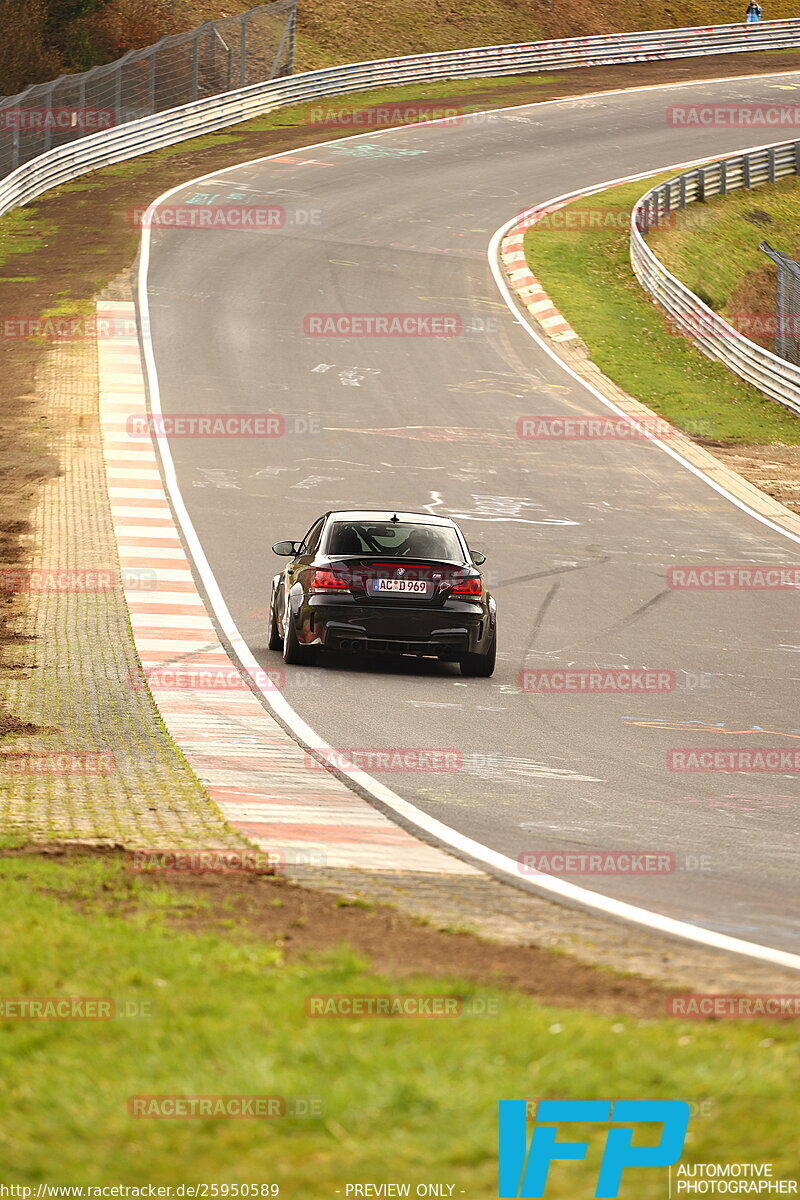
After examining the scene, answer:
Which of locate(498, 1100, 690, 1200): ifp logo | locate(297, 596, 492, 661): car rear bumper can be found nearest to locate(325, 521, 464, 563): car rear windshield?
locate(297, 596, 492, 661): car rear bumper

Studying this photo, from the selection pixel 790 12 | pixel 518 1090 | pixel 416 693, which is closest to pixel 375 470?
pixel 416 693

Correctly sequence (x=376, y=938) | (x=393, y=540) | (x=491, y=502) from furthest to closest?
(x=491, y=502) < (x=393, y=540) < (x=376, y=938)

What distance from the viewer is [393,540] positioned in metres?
16.0

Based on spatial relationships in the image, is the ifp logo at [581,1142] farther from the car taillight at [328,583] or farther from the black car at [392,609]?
the car taillight at [328,583]

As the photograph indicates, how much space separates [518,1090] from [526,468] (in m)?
23.0

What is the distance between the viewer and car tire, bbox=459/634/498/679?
1527 cm

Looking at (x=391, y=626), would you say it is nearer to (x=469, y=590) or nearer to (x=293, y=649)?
(x=469, y=590)

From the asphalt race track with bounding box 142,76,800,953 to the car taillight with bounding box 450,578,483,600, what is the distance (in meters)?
0.88

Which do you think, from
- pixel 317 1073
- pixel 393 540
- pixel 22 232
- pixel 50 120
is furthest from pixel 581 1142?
pixel 50 120

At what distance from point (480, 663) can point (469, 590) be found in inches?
30.5

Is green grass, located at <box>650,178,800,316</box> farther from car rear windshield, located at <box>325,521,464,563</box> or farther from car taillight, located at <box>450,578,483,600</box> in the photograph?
car taillight, located at <box>450,578,483,600</box>

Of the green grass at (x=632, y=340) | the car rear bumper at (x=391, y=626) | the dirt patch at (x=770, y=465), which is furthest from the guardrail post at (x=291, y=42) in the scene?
the car rear bumper at (x=391, y=626)

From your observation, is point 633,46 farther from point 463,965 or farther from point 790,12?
point 463,965

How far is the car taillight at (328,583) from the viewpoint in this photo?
15.1 meters
